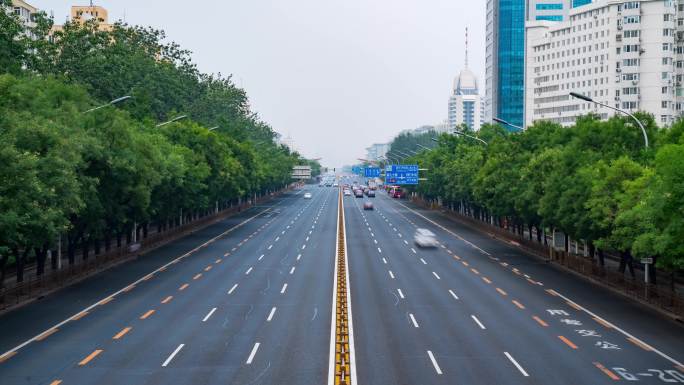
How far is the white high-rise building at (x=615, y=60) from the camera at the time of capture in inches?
6004

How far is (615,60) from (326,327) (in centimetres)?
14673

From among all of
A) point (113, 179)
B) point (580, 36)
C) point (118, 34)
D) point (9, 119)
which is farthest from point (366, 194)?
point (9, 119)

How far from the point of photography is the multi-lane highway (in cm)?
2412

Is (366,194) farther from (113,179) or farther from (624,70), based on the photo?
(113,179)

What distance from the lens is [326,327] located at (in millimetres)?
31266

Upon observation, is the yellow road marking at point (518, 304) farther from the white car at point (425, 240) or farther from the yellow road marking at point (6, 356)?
the white car at point (425, 240)

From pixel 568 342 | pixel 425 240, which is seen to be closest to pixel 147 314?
pixel 568 342

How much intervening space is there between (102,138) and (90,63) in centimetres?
3527

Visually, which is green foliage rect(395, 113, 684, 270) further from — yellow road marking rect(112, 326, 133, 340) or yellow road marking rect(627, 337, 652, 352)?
yellow road marking rect(112, 326, 133, 340)

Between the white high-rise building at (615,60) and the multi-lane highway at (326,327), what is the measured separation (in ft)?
364

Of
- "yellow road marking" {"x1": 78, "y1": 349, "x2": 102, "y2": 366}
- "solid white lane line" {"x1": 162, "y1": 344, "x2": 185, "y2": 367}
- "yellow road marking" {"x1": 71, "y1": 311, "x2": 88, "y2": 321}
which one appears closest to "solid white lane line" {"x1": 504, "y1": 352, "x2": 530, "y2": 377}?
"solid white lane line" {"x1": 162, "y1": 344, "x2": 185, "y2": 367}

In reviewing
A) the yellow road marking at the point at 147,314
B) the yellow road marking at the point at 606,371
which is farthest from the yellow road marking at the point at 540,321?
the yellow road marking at the point at 147,314

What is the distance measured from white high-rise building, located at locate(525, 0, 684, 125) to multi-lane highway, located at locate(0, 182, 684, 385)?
111m

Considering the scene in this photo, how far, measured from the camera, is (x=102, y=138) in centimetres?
4797
